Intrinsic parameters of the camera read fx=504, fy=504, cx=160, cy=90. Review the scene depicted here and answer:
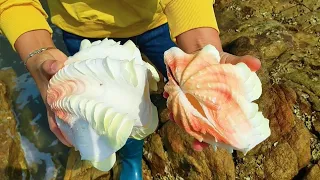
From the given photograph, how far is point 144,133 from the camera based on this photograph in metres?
1.94

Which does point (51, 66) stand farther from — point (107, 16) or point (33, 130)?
point (33, 130)

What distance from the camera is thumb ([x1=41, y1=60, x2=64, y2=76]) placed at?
1749 mm

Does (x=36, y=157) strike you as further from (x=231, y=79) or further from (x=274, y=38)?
(x=231, y=79)

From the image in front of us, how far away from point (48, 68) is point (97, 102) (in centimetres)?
26

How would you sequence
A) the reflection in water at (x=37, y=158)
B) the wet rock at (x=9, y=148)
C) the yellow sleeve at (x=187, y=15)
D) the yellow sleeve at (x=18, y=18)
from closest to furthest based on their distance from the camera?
the yellow sleeve at (x=187, y=15) < the yellow sleeve at (x=18, y=18) < the wet rock at (x=9, y=148) < the reflection in water at (x=37, y=158)

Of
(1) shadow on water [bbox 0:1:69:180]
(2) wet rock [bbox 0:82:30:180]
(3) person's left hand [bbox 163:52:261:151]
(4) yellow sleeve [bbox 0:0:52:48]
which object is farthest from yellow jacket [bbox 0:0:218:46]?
(1) shadow on water [bbox 0:1:69:180]

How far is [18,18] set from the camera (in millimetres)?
2082

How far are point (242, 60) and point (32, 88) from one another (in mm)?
2855

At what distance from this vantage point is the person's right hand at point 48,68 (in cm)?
177

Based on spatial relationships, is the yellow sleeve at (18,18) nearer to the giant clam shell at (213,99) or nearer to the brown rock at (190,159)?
the giant clam shell at (213,99)

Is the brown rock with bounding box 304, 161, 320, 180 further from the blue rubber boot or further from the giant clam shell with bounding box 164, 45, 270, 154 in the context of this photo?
the giant clam shell with bounding box 164, 45, 270, 154

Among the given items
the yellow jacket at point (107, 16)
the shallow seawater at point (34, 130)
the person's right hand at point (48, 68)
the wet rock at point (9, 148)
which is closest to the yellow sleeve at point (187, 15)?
the yellow jacket at point (107, 16)

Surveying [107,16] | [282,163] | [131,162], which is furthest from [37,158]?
[282,163]

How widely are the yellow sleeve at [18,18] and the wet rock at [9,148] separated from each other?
1471 millimetres
